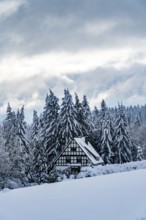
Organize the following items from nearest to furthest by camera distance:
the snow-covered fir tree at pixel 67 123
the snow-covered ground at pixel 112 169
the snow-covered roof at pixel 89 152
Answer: the snow-covered ground at pixel 112 169 → the snow-covered roof at pixel 89 152 → the snow-covered fir tree at pixel 67 123

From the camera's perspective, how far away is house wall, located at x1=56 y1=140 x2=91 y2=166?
194ft

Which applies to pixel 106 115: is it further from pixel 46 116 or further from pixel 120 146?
pixel 46 116

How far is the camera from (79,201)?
15500 mm

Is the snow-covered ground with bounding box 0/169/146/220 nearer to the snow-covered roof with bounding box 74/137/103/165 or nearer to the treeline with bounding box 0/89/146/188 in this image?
the treeline with bounding box 0/89/146/188

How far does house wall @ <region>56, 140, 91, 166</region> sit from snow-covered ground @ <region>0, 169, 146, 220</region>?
129 ft

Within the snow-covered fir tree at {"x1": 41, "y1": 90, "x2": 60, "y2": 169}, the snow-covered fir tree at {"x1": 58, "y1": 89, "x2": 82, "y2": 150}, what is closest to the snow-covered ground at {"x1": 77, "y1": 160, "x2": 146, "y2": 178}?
the snow-covered fir tree at {"x1": 41, "y1": 90, "x2": 60, "y2": 169}

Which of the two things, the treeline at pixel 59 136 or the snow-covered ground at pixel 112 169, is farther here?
the treeline at pixel 59 136

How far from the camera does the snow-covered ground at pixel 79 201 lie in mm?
13618

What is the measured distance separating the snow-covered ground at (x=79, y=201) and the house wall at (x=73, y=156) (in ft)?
129

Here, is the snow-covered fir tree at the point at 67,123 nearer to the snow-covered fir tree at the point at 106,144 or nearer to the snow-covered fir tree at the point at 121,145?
the snow-covered fir tree at the point at 106,144

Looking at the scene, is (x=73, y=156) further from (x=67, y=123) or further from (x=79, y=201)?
(x=79, y=201)

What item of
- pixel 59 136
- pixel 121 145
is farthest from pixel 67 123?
pixel 121 145

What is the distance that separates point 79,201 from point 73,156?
144 feet

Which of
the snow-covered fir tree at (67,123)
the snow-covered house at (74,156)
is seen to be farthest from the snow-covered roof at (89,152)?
the snow-covered fir tree at (67,123)
